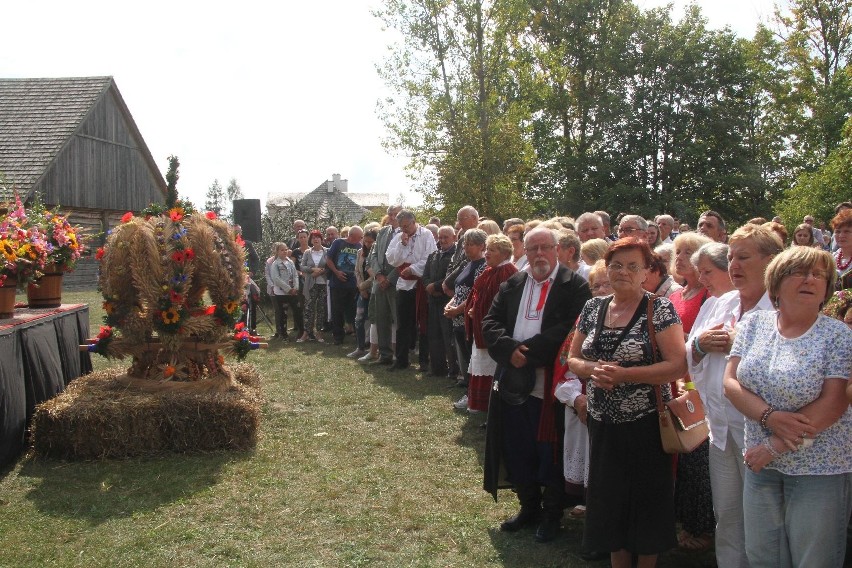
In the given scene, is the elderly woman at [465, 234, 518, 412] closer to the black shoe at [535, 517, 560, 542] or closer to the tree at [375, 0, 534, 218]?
the black shoe at [535, 517, 560, 542]

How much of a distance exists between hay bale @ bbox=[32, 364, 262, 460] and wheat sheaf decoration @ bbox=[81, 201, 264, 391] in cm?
30

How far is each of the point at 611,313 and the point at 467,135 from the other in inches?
819

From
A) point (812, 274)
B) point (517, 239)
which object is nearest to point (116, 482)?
point (517, 239)

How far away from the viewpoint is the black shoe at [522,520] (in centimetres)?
481

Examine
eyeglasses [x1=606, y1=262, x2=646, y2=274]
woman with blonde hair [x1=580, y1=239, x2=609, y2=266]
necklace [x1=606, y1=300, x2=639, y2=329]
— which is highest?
woman with blonde hair [x1=580, y1=239, x2=609, y2=266]

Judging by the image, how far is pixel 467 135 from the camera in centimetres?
2414

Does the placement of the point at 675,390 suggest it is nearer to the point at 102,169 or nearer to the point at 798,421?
the point at 798,421

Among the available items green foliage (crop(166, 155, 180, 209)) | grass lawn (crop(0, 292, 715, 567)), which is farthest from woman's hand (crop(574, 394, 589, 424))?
green foliage (crop(166, 155, 180, 209))

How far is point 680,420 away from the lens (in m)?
3.68

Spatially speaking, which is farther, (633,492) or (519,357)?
(519,357)

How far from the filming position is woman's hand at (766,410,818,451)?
9.45 feet

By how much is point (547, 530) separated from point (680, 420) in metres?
1.39

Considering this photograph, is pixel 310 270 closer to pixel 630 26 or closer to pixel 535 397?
pixel 535 397

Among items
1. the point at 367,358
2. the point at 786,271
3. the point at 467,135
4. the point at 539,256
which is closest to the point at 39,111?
the point at 467,135
